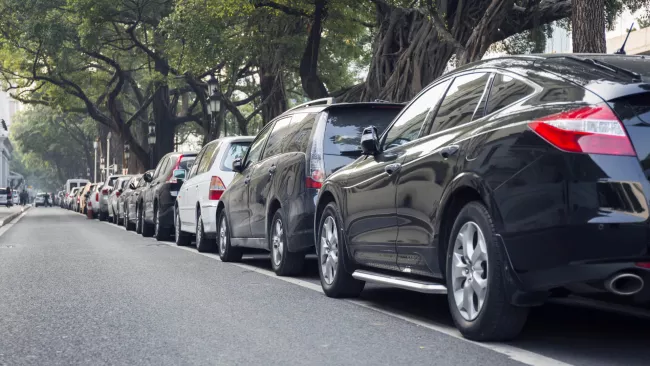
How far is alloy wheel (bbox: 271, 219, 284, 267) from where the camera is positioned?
1094 cm

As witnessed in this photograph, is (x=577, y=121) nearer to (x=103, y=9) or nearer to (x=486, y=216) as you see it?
(x=486, y=216)

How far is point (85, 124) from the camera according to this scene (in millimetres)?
68000

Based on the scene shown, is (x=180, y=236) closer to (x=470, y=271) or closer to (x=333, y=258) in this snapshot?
(x=333, y=258)

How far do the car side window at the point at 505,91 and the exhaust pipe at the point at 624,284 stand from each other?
1.34 m

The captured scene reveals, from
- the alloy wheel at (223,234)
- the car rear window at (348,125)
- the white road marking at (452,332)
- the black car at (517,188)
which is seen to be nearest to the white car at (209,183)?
the alloy wheel at (223,234)

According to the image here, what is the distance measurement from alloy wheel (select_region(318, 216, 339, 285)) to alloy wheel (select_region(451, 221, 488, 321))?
2.48 meters

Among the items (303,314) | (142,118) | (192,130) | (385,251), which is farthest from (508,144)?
(192,130)

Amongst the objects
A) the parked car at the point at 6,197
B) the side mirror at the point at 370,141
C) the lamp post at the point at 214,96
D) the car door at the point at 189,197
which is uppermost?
the lamp post at the point at 214,96

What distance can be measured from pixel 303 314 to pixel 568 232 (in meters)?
2.94

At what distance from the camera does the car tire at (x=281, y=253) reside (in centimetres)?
1075

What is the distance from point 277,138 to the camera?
460 inches

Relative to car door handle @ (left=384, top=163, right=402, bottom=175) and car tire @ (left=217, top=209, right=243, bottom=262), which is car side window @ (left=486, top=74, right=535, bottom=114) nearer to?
car door handle @ (left=384, top=163, right=402, bottom=175)

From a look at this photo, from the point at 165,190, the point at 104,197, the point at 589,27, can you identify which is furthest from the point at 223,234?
the point at 104,197

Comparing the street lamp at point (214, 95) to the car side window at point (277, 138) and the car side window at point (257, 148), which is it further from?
the car side window at point (277, 138)
